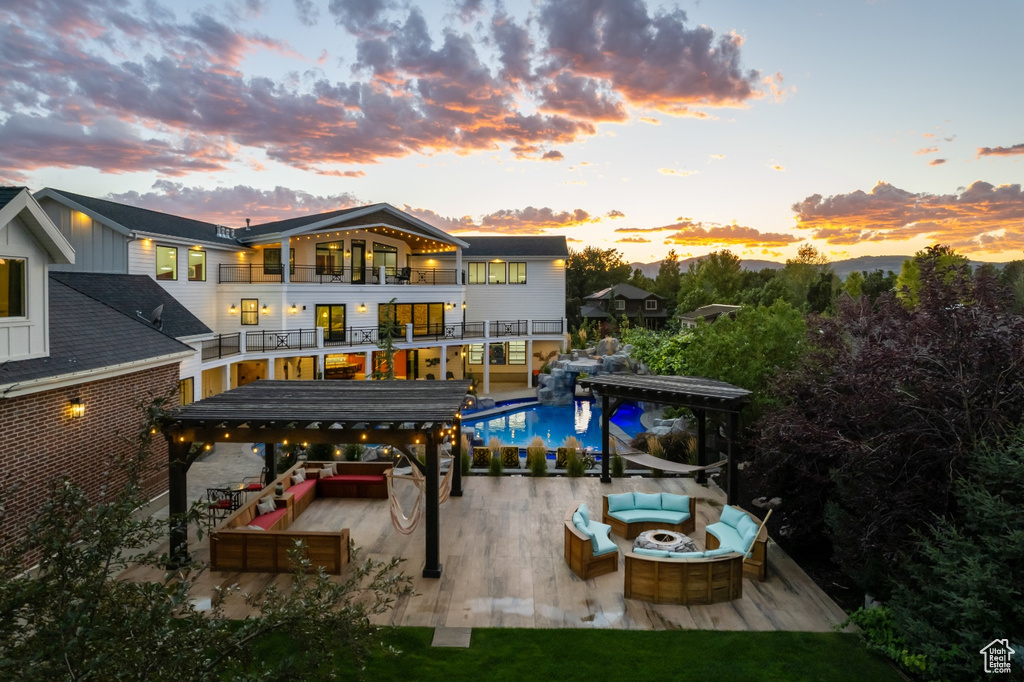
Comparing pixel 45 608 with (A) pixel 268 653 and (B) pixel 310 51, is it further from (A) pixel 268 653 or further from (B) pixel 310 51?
(B) pixel 310 51

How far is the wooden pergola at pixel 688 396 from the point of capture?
12.4 meters

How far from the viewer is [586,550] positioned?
390 inches

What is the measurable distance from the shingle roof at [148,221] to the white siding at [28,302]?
35.1ft

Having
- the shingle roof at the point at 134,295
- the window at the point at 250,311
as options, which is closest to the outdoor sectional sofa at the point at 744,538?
the shingle roof at the point at 134,295

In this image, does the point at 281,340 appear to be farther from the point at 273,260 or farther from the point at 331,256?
the point at 331,256

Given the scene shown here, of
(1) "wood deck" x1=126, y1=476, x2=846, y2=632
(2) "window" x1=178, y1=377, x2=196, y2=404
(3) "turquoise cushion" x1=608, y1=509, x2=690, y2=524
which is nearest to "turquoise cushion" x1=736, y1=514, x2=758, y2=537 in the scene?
(1) "wood deck" x1=126, y1=476, x2=846, y2=632

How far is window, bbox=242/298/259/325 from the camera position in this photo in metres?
25.7

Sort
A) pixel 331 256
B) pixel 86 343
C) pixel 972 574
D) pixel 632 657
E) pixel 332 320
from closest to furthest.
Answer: pixel 972 574
pixel 632 657
pixel 86 343
pixel 332 320
pixel 331 256

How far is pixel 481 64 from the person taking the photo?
21.7 m

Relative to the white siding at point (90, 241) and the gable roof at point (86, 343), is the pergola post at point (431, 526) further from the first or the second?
the white siding at point (90, 241)

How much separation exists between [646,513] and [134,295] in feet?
55.0

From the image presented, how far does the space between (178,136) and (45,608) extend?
26.8 meters

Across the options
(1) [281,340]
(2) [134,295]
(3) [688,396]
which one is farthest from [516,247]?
(3) [688,396]

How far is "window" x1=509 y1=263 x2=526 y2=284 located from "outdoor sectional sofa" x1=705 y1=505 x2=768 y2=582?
23.6 metres
